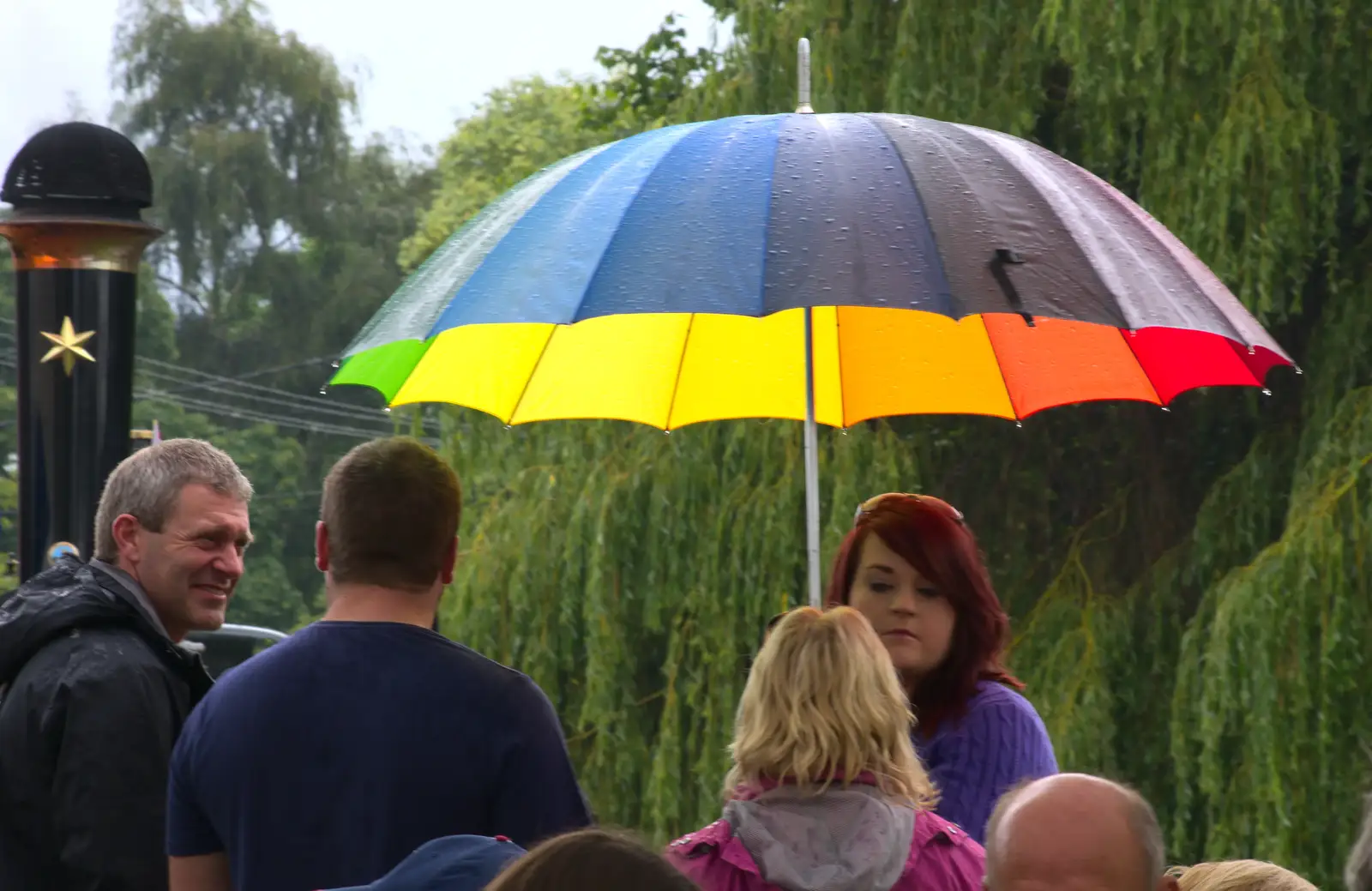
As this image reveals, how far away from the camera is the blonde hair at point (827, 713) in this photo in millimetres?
3102

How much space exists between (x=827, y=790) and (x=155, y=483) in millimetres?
1288

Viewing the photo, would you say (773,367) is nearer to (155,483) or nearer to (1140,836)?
(155,483)

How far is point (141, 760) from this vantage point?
3.19m

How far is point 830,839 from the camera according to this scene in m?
3.10

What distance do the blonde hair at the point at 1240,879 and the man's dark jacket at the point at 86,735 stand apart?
5.15 ft

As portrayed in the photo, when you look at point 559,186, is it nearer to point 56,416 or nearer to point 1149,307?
point 1149,307

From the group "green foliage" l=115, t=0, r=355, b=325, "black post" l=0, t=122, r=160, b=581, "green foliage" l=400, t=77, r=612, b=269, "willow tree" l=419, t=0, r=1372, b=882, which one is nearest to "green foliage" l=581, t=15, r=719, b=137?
"willow tree" l=419, t=0, r=1372, b=882

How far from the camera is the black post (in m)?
4.80

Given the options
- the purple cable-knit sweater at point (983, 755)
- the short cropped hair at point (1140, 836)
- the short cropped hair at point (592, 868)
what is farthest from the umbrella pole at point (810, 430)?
the short cropped hair at point (592, 868)

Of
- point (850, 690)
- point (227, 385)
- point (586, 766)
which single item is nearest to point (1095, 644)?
point (586, 766)

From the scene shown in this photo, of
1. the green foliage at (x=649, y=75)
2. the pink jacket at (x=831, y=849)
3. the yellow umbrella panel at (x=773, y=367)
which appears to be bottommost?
the pink jacket at (x=831, y=849)

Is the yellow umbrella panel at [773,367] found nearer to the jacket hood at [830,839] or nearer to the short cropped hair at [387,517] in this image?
the short cropped hair at [387,517]

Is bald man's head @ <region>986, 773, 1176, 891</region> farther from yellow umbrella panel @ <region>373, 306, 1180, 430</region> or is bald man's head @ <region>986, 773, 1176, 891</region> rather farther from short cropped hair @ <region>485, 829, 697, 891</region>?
yellow umbrella panel @ <region>373, 306, 1180, 430</region>

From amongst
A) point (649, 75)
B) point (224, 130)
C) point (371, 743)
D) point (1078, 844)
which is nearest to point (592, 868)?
point (1078, 844)
